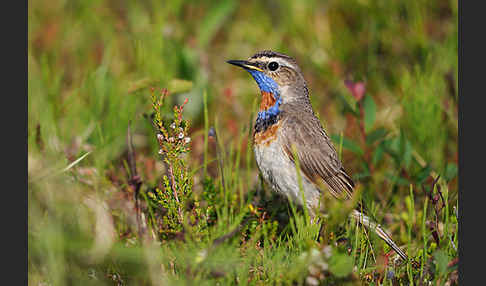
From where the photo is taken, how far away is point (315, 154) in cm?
472

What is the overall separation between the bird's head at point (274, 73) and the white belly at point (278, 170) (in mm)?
502

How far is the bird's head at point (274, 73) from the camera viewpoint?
16.2ft

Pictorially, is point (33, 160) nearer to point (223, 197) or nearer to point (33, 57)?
point (223, 197)

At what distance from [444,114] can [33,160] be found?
4.45m

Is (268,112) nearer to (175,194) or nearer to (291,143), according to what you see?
(291,143)

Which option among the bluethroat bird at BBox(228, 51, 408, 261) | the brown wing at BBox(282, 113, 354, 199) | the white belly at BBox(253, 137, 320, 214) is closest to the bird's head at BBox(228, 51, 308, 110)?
the bluethroat bird at BBox(228, 51, 408, 261)

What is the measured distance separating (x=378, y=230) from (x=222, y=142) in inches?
81.6

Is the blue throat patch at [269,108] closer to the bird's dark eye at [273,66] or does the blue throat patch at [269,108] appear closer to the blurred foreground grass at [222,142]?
the bird's dark eye at [273,66]

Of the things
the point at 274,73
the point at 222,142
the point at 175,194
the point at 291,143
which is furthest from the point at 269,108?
the point at 175,194

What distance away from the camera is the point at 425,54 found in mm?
7070

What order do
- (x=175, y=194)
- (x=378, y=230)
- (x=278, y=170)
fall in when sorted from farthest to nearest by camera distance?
1. (x=278, y=170)
2. (x=378, y=230)
3. (x=175, y=194)

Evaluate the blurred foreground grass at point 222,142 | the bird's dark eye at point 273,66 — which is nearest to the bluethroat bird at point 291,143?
the bird's dark eye at point 273,66

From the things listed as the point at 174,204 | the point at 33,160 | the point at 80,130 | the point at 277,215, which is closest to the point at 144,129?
the point at 80,130

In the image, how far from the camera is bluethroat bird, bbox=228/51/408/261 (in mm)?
4527
